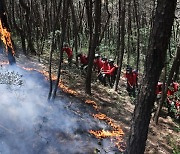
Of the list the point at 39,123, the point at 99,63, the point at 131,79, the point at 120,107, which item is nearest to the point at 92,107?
the point at 120,107

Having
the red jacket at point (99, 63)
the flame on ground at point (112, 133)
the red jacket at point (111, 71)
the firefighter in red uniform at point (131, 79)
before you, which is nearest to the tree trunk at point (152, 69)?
the flame on ground at point (112, 133)

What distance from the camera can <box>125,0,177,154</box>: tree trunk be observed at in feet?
18.1

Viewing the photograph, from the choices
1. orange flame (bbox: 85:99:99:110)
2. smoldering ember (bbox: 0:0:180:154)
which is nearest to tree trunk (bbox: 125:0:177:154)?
smoldering ember (bbox: 0:0:180:154)

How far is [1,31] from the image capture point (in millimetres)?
14305

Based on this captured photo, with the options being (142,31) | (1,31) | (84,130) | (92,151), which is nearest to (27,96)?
(84,130)

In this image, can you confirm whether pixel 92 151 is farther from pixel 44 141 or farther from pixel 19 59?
pixel 19 59

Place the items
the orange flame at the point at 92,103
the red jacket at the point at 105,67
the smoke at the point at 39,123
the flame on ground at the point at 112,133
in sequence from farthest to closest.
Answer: the red jacket at the point at 105,67
the orange flame at the point at 92,103
the flame on ground at the point at 112,133
the smoke at the point at 39,123

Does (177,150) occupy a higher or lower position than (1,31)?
lower

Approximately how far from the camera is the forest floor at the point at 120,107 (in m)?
11.3

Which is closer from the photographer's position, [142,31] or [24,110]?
[24,110]

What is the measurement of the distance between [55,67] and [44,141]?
366 inches

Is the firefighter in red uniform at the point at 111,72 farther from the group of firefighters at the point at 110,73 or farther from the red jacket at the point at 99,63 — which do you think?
the red jacket at the point at 99,63

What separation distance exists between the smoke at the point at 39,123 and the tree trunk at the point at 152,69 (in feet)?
9.90

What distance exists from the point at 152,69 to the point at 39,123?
5122mm
